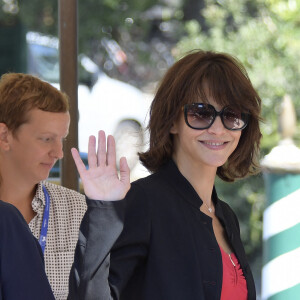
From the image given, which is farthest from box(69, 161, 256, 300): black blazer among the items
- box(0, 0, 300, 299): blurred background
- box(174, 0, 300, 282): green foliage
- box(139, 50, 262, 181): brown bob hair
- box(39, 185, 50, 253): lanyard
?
box(0, 0, 300, 299): blurred background

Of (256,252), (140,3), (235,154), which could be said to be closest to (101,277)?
(235,154)

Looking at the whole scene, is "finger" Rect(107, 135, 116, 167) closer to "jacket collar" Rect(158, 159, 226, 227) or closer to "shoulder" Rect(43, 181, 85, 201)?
"jacket collar" Rect(158, 159, 226, 227)

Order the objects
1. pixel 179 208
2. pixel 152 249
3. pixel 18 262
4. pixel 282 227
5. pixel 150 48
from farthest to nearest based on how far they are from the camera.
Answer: pixel 150 48
pixel 282 227
pixel 179 208
pixel 152 249
pixel 18 262

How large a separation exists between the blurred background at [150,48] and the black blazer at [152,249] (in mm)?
4670

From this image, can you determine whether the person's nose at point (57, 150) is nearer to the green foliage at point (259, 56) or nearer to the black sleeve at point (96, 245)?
the black sleeve at point (96, 245)

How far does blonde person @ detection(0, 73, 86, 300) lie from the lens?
8.91 ft

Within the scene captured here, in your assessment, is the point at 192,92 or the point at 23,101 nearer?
the point at 192,92

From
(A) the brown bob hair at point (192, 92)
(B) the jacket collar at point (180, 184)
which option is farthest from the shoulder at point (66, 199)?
(B) the jacket collar at point (180, 184)

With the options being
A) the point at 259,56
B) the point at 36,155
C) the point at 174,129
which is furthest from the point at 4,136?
the point at 259,56

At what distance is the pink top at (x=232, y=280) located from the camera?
198cm

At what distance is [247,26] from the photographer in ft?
23.0

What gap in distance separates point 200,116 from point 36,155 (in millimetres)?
930

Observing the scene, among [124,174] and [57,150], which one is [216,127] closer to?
[124,174]

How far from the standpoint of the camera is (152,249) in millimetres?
1886
